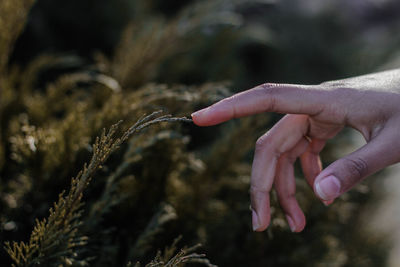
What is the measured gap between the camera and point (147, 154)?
1.79 meters

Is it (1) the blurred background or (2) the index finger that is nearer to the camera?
(2) the index finger

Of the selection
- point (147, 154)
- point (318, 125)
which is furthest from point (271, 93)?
point (147, 154)

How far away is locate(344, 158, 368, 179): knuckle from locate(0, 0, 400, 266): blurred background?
0.61m

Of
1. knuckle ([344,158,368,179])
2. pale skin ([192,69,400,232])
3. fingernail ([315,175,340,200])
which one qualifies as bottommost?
fingernail ([315,175,340,200])

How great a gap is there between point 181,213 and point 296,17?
350 centimetres

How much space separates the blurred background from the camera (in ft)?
5.59

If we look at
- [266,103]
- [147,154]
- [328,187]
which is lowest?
[328,187]

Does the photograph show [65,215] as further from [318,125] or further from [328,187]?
[318,125]

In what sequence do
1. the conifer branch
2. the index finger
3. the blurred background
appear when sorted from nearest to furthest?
the conifer branch
the index finger
the blurred background

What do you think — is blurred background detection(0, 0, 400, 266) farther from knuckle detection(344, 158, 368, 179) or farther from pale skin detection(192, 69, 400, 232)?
knuckle detection(344, 158, 368, 179)

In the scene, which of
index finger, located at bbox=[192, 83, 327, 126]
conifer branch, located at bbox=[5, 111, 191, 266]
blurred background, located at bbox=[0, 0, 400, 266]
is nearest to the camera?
conifer branch, located at bbox=[5, 111, 191, 266]

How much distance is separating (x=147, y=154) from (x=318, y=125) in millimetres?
780

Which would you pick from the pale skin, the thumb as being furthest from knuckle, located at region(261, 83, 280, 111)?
the thumb

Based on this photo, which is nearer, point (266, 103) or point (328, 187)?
point (328, 187)
